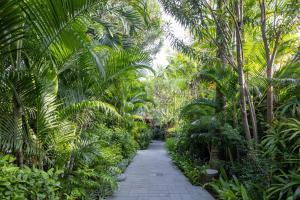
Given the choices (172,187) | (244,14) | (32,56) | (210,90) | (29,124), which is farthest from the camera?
(210,90)

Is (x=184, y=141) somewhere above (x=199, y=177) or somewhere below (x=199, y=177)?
above

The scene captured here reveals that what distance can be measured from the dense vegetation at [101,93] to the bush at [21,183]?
1 cm

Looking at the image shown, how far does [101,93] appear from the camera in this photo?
5391mm

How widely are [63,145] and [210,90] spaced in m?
7.98

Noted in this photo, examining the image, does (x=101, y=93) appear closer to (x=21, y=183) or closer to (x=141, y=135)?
(x=21, y=183)

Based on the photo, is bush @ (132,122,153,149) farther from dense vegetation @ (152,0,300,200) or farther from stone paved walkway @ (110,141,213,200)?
dense vegetation @ (152,0,300,200)

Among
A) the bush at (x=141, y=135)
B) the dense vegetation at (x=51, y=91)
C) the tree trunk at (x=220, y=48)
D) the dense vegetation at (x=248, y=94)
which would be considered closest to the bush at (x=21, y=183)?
the dense vegetation at (x=51, y=91)

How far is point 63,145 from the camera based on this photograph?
445cm

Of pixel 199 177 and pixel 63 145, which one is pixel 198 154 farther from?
pixel 63 145

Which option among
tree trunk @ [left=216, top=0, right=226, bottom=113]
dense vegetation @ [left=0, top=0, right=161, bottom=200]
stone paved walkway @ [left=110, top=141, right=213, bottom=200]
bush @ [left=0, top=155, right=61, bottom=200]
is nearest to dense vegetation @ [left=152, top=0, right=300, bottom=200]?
tree trunk @ [left=216, top=0, right=226, bottom=113]

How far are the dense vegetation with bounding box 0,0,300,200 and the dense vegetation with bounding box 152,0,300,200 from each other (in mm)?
28

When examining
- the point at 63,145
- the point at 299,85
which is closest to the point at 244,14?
the point at 299,85

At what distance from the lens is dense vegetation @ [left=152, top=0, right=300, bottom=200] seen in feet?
16.5

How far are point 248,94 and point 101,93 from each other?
3223mm
